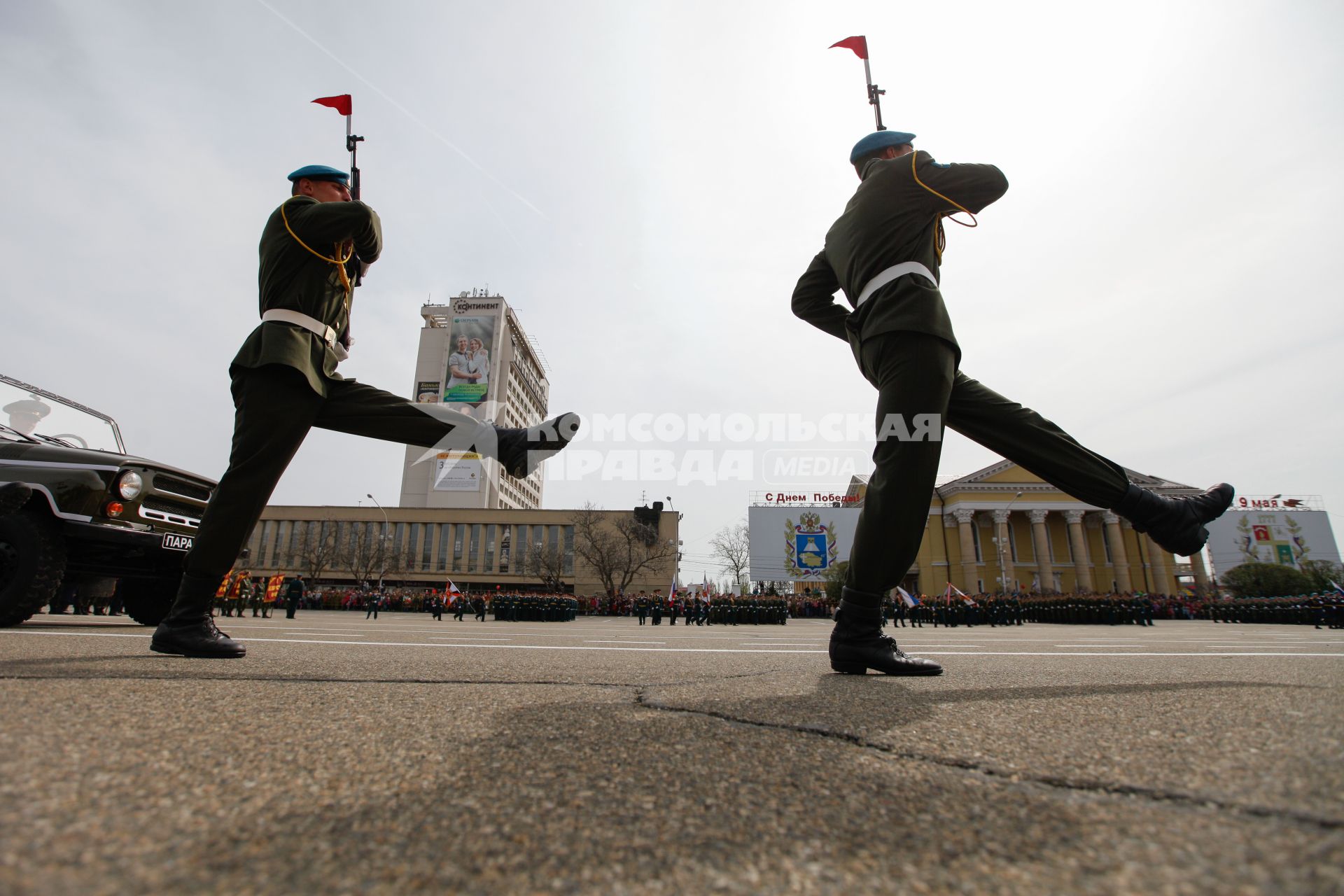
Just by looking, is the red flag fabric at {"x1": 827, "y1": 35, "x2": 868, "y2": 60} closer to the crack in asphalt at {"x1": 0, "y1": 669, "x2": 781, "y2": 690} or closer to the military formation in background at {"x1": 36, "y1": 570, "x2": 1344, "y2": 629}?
the crack in asphalt at {"x1": 0, "y1": 669, "x2": 781, "y2": 690}

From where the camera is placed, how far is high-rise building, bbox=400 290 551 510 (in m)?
76.3

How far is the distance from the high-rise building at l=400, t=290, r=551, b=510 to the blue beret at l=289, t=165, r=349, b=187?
73.0 metres

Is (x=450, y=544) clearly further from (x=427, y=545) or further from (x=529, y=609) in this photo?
(x=529, y=609)

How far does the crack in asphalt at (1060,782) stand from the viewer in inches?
29.2

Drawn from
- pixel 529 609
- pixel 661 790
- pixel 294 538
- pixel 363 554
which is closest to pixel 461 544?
pixel 363 554

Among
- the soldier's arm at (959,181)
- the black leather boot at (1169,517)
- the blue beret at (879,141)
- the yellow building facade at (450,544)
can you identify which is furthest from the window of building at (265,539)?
the black leather boot at (1169,517)

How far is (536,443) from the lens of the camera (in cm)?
294

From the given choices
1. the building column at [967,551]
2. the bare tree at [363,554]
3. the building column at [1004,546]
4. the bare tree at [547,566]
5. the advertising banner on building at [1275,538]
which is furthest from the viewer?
the advertising banner on building at [1275,538]

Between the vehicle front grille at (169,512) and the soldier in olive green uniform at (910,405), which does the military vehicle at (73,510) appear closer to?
the vehicle front grille at (169,512)

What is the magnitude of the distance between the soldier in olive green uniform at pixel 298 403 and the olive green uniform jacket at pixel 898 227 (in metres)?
1.36

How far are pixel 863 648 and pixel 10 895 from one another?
223 centimetres

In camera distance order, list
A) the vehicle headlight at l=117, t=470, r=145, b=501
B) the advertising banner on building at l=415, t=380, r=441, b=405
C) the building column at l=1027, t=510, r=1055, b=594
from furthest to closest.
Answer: the advertising banner on building at l=415, t=380, r=441, b=405, the building column at l=1027, t=510, r=1055, b=594, the vehicle headlight at l=117, t=470, r=145, b=501

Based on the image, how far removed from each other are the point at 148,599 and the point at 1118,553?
212 feet

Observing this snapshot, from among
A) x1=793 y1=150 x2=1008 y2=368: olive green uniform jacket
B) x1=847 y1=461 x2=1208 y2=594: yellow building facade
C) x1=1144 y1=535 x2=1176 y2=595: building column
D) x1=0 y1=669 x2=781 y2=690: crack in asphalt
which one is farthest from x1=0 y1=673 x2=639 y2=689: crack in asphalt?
x1=1144 y1=535 x2=1176 y2=595: building column
